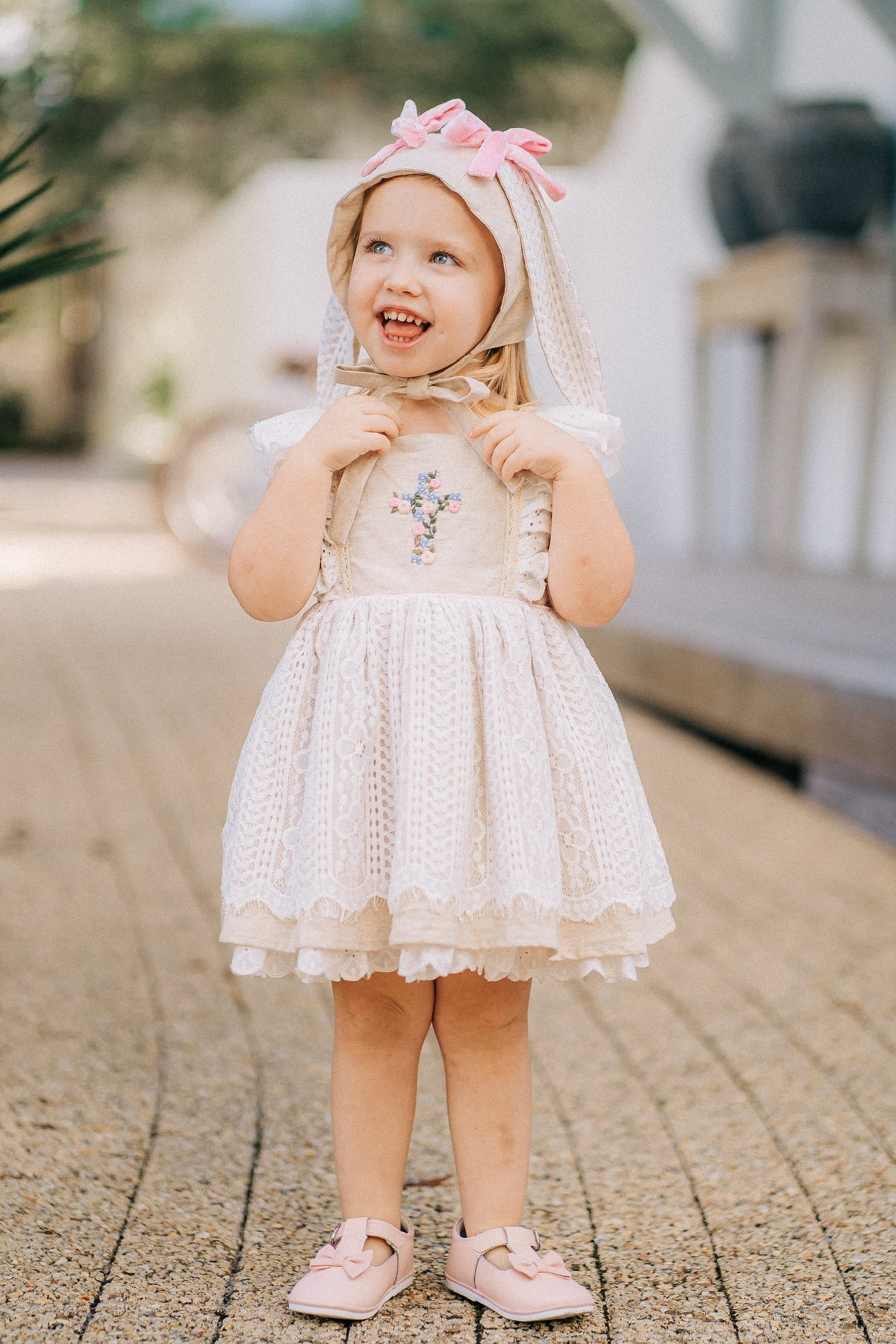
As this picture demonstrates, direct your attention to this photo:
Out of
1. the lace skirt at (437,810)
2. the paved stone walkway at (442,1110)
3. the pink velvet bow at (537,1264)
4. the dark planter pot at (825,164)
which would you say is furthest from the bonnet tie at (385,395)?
the dark planter pot at (825,164)

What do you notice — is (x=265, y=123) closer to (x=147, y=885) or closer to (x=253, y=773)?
(x=147, y=885)

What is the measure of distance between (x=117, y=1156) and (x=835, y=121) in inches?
210

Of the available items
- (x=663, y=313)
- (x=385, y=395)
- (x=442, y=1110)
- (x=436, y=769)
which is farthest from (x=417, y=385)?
(x=663, y=313)

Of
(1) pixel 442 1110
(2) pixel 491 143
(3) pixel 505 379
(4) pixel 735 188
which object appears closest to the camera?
(2) pixel 491 143

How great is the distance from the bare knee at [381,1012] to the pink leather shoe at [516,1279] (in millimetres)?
208

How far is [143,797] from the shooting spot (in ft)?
12.6

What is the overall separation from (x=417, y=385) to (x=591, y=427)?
7.3 inches

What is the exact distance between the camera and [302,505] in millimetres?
1594

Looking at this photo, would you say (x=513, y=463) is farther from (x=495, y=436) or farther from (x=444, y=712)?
(x=444, y=712)

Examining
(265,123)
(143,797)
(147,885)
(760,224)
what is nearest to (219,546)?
(760,224)

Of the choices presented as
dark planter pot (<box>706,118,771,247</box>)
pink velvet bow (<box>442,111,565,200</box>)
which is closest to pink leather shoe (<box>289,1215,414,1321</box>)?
pink velvet bow (<box>442,111,565,200</box>)

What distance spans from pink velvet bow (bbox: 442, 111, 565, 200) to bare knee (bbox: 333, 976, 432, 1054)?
83cm

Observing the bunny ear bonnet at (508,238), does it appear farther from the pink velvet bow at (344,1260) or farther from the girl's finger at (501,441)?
the pink velvet bow at (344,1260)

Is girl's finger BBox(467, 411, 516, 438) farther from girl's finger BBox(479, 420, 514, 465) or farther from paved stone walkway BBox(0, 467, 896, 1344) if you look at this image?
paved stone walkway BBox(0, 467, 896, 1344)
